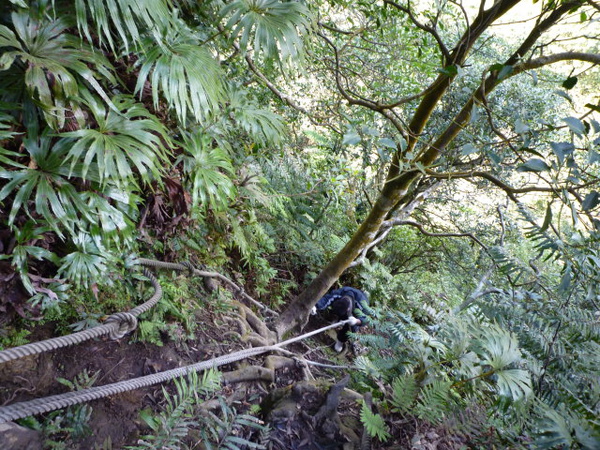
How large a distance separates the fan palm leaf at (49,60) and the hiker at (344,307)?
283 cm

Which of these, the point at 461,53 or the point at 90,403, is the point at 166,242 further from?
the point at 461,53

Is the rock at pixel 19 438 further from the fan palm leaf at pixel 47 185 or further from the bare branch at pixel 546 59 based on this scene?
the bare branch at pixel 546 59

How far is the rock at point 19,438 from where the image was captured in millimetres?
1297

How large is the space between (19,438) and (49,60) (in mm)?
1357

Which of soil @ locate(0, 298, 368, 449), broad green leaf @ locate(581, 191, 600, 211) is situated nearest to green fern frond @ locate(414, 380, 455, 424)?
soil @ locate(0, 298, 368, 449)

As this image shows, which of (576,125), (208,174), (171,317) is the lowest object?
(171,317)

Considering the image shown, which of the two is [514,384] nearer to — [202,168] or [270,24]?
[202,168]

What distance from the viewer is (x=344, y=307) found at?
3.93m

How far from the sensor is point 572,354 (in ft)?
5.27

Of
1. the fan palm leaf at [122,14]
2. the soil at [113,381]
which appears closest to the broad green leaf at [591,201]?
the soil at [113,381]

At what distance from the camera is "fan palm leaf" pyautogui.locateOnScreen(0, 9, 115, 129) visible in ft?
4.39

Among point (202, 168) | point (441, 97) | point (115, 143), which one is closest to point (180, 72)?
point (115, 143)

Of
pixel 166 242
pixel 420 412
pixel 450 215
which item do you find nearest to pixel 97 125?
pixel 166 242

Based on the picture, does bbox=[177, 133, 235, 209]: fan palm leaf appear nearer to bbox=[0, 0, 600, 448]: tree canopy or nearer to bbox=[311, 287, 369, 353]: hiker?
bbox=[0, 0, 600, 448]: tree canopy
